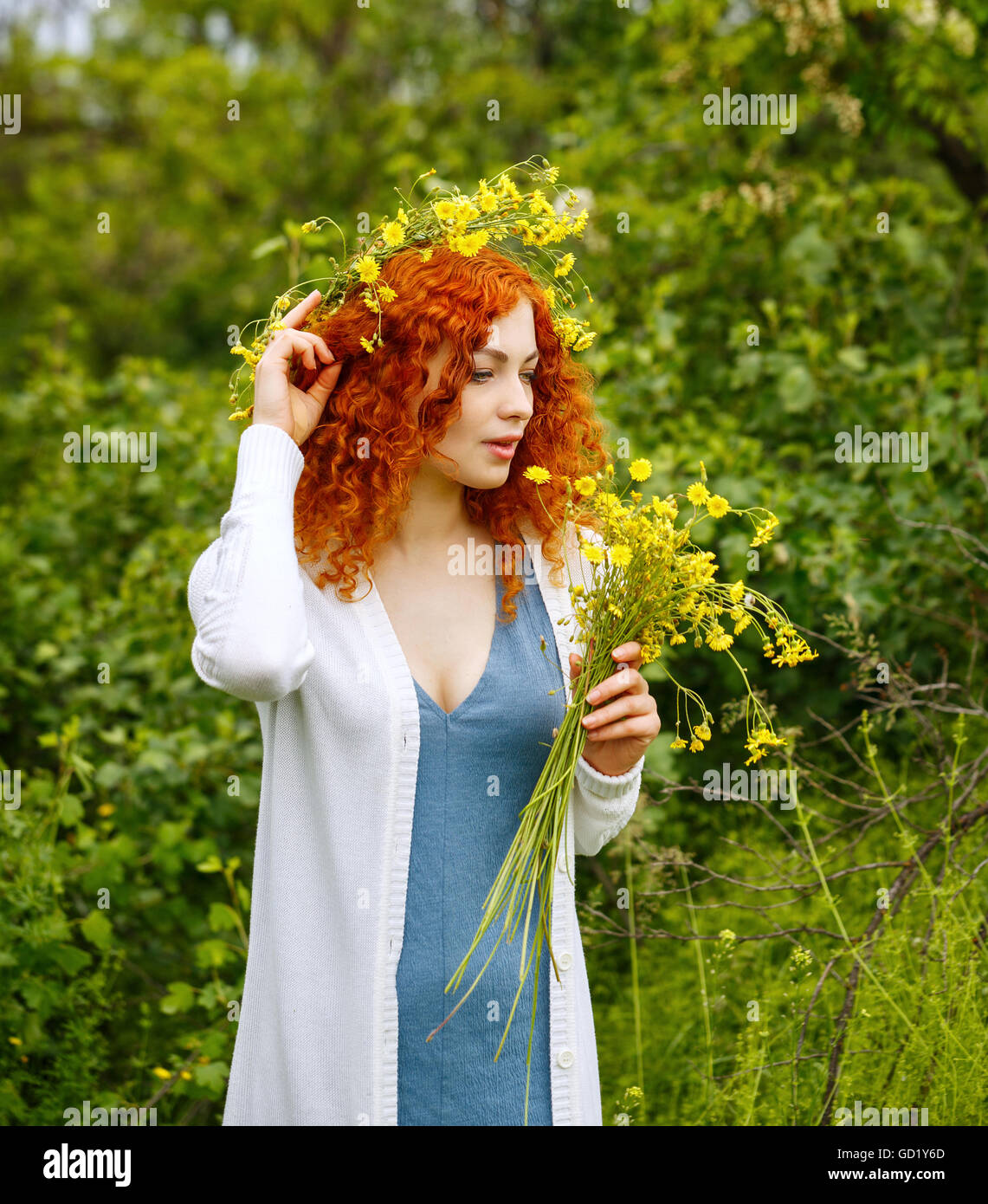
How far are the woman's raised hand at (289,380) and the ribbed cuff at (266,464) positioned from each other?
29mm

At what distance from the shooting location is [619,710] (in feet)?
5.34

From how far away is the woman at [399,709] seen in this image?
1600 millimetres

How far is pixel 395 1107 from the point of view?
1607 millimetres

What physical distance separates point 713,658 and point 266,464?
2212mm

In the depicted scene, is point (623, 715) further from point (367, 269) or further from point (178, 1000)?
point (178, 1000)

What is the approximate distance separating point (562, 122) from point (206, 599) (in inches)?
174

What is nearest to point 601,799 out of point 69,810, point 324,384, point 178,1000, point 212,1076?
point 324,384

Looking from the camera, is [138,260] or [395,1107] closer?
[395,1107]

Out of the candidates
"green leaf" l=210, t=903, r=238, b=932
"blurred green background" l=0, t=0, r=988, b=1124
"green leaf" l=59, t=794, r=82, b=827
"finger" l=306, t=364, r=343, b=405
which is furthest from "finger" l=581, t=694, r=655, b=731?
"green leaf" l=59, t=794, r=82, b=827

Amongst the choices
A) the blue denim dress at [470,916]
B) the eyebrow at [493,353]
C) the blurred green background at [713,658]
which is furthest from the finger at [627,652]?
the blurred green background at [713,658]

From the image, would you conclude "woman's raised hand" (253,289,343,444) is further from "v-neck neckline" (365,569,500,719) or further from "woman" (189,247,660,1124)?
"v-neck neckline" (365,569,500,719)

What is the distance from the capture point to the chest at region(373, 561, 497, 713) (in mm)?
1717

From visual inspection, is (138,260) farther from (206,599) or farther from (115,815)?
(206,599)

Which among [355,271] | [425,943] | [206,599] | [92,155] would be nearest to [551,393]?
[355,271]
